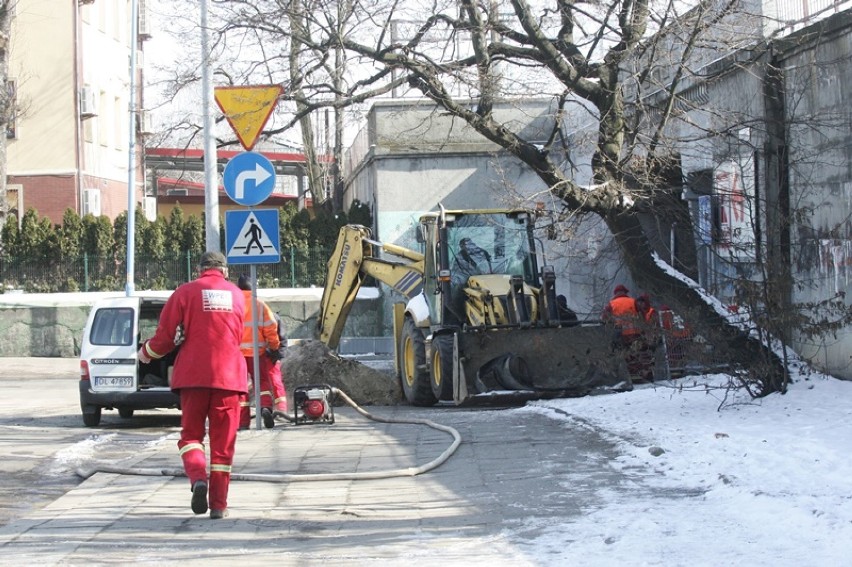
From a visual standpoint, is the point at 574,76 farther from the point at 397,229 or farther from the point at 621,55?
the point at 397,229

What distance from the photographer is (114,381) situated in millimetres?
14023

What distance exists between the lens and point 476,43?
1439 cm

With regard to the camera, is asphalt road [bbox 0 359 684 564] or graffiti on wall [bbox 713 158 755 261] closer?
asphalt road [bbox 0 359 684 564]

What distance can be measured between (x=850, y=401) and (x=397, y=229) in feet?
64.4

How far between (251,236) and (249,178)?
62 centimetres

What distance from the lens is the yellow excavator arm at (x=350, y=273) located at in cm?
1816

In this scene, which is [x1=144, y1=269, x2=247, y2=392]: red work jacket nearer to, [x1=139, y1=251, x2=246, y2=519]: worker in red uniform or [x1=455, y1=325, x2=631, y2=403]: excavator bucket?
[x1=139, y1=251, x2=246, y2=519]: worker in red uniform

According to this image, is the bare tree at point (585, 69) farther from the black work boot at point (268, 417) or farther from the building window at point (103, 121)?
the building window at point (103, 121)

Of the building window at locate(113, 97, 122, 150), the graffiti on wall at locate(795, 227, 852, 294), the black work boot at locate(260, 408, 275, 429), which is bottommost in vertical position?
the black work boot at locate(260, 408, 275, 429)

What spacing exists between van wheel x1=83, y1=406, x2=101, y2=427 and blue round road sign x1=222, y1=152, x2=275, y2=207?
3.64 m

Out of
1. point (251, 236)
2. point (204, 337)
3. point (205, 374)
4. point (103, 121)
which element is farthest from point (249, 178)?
point (103, 121)

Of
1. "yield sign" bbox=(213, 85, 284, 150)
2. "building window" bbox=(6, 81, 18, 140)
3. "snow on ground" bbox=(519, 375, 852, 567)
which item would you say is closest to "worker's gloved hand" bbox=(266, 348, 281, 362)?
"yield sign" bbox=(213, 85, 284, 150)

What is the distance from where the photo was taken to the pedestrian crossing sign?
12.4m

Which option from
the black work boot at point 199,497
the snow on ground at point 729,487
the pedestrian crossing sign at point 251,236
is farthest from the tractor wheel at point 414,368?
the black work boot at point 199,497
